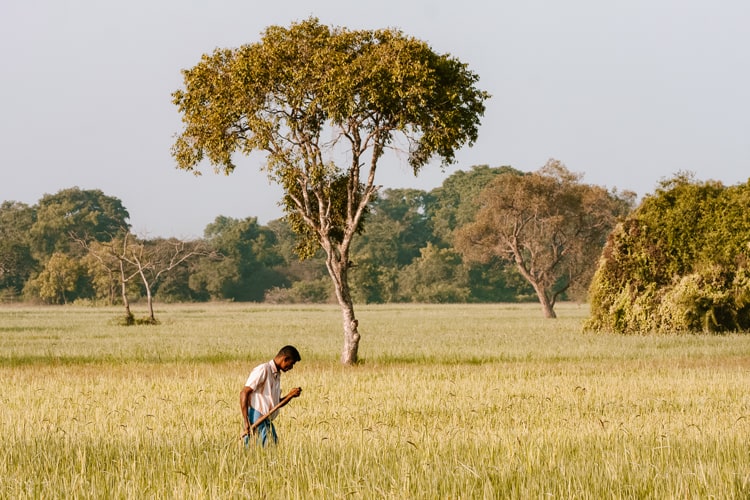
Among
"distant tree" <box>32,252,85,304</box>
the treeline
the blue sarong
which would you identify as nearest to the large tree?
the blue sarong

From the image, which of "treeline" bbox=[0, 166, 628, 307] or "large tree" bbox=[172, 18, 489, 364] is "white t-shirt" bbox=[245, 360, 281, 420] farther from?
"treeline" bbox=[0, 166, 628, 307]

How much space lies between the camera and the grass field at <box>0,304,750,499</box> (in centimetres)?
775

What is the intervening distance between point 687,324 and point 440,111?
58.8ft

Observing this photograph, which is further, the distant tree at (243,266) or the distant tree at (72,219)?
the distant tree at (72,219)

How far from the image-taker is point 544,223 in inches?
2384

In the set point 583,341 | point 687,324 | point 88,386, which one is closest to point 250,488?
point 88,386

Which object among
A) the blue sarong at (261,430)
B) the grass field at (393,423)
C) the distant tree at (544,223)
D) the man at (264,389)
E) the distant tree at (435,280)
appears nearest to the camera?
the grass field at (393,423)

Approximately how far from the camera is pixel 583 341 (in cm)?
3406

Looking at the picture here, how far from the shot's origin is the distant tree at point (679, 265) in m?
37.6

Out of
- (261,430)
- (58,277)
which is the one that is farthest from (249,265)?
(261,430)

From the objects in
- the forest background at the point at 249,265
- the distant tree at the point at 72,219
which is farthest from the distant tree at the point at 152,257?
the distant tree at the point at 72,219

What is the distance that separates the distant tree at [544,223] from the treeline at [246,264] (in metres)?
32.2

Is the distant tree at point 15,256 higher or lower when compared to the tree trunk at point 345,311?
higher

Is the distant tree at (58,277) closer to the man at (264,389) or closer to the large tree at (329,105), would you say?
the large tree at (329,105)
